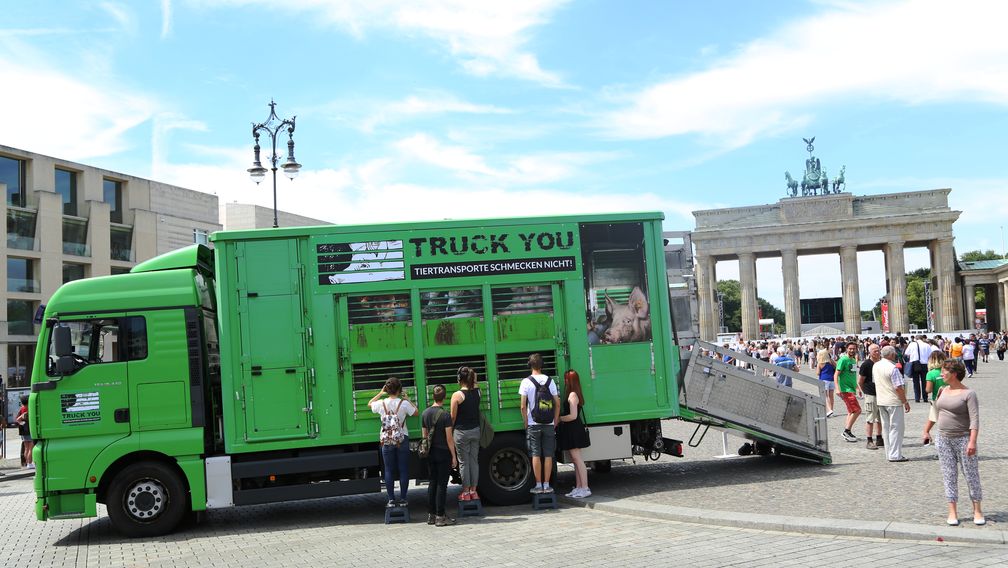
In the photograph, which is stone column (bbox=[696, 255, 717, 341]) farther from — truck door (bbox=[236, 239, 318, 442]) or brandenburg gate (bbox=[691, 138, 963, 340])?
truck door (bbox=[236, 239, 318, 442])

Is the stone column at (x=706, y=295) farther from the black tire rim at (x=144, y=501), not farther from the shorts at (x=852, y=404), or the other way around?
the black tire rim at (x=144, y=501)

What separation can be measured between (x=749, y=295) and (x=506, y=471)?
Answer: 87.8m

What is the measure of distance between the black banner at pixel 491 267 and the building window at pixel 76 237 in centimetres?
4338

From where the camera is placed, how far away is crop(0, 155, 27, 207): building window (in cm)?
4500

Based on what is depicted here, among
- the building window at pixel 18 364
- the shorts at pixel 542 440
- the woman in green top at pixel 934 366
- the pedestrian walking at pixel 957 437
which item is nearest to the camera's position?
the pedestrian walking at pixel 957 437

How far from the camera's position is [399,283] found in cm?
1095

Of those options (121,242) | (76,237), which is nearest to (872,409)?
(76,237)

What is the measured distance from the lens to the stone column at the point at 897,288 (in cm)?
9125

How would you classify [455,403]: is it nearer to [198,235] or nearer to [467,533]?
[467,533]

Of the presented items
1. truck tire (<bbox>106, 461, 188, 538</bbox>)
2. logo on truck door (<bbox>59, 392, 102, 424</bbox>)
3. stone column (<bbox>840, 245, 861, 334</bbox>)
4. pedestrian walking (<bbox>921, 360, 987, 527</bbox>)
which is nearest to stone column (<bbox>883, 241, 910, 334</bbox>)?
stone column (<bbox>840, 245, 861, 334</bbox>)

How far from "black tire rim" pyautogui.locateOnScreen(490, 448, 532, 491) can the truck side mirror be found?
5107 millimetres

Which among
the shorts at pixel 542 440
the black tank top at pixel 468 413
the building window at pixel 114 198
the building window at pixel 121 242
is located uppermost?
the building window at pixel 114 198

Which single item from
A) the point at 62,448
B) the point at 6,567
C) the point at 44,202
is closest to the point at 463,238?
the point at 62,448

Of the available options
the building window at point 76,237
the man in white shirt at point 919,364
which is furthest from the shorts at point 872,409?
the building window at point 76,237
